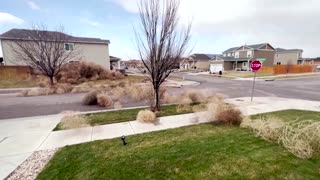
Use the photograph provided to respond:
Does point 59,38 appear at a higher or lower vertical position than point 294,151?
higher

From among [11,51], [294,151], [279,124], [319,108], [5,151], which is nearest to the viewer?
[294,151]

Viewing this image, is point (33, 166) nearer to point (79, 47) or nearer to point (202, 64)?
point (79, 47)

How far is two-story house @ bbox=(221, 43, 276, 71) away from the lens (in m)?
47.0

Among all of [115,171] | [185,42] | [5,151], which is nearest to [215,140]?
[115,171]

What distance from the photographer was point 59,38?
19.2m

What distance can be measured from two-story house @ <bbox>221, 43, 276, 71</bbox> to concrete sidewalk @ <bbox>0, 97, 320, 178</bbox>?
44696 millimetres

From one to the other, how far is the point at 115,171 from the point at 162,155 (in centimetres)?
117

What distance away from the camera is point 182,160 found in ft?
13.5

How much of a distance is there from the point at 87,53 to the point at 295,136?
3174 cm

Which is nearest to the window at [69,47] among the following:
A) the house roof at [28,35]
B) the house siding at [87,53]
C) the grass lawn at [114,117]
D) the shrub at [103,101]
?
the house siding at [87,53]

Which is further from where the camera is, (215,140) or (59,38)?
(59,38)

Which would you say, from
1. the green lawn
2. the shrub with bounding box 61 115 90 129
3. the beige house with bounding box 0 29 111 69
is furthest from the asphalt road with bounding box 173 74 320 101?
the beige house with bounding box 0 29 111 69

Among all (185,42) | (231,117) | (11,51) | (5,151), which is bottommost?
(5,151)

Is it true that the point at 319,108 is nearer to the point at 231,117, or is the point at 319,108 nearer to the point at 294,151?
the point at 231,117
